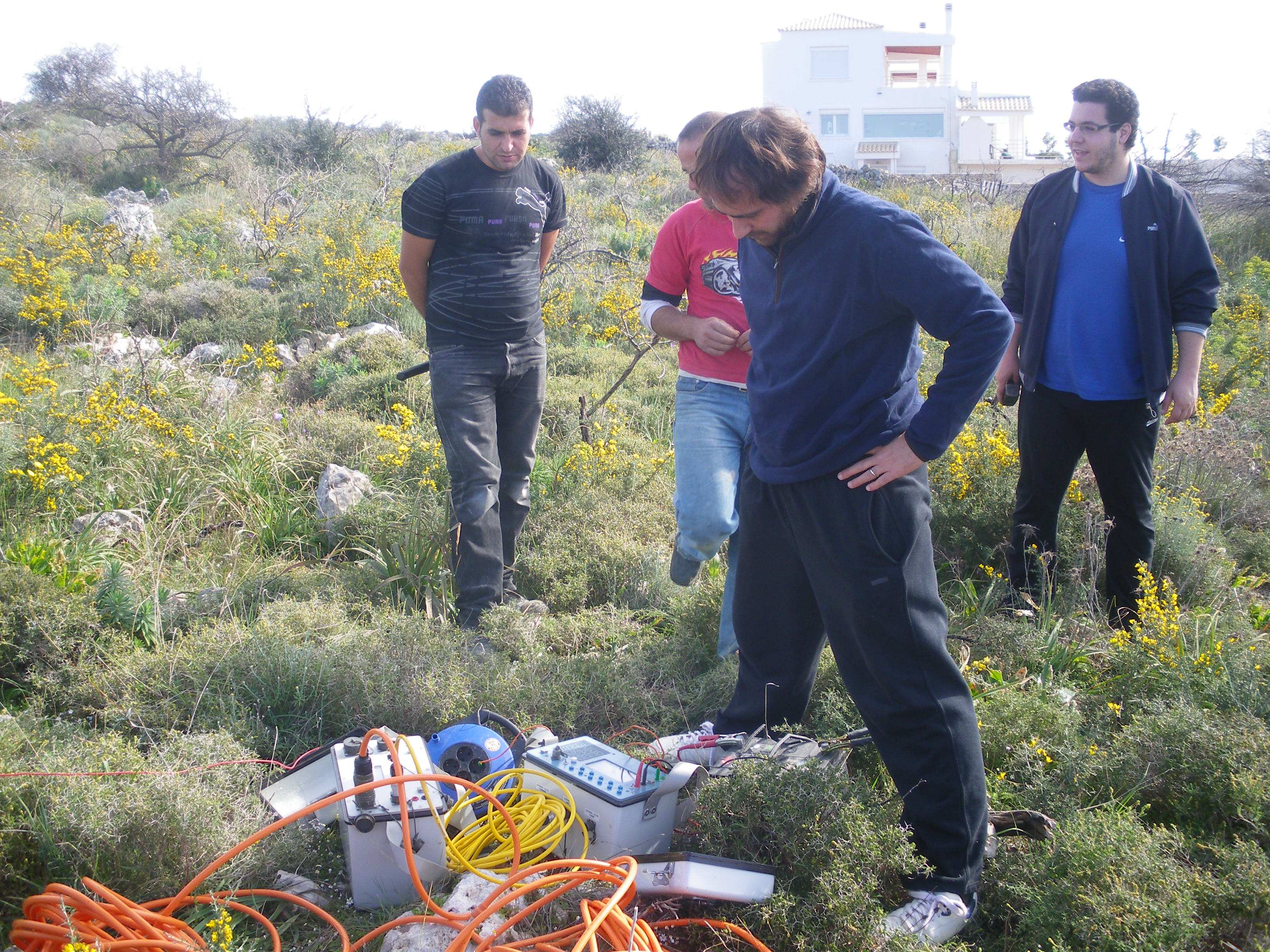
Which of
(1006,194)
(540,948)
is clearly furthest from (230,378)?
(1006,194)

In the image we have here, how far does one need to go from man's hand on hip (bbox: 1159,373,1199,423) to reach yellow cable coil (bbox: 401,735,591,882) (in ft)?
9.42

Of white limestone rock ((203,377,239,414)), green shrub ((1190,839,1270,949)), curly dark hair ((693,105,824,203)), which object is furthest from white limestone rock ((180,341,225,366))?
green shrub ((1190,839,1270,949))

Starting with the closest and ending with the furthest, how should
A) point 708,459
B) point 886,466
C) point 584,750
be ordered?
point 886,466 < point 584,750 < point 708,459

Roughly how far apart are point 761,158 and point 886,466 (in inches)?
31.6

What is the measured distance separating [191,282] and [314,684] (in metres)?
7.36

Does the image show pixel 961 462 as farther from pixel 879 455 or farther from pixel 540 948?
pixel 540 948

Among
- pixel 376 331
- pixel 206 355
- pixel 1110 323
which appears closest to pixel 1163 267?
pixel 1110 323

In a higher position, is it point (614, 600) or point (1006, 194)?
point (1006, 194)

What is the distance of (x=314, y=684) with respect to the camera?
330cm

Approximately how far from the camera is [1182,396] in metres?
3.57

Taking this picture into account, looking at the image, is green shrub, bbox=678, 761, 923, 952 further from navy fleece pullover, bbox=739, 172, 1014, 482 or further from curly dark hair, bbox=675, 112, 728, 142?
curly dark hair, bbox=675, 112, 728, 142

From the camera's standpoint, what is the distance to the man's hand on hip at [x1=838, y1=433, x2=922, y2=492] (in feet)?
7.21

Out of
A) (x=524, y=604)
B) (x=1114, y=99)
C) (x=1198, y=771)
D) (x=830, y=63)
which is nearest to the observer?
(x=1198, y=771)

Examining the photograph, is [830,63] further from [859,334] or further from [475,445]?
[859,334]
